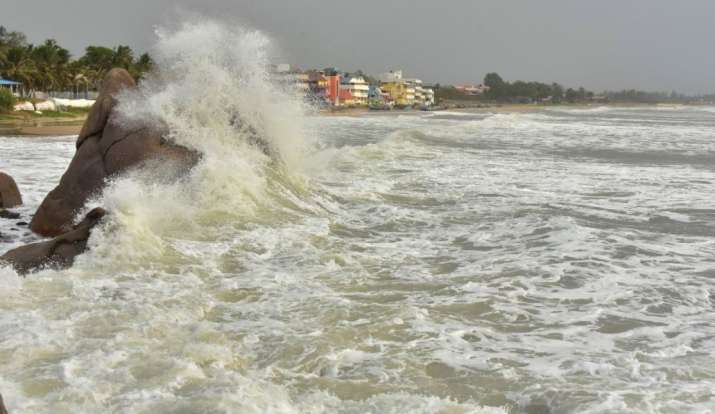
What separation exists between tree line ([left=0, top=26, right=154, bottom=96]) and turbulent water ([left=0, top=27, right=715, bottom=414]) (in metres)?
42.5

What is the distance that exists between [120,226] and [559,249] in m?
5.04

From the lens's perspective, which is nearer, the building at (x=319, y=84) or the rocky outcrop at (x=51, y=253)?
the rocky outcrop at (x=51, y=253)

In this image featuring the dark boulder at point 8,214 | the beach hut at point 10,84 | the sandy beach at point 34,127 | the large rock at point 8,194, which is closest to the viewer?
the dark boulder at point 8,214

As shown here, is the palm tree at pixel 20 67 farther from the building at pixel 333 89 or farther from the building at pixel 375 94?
the building at pixel 375 94

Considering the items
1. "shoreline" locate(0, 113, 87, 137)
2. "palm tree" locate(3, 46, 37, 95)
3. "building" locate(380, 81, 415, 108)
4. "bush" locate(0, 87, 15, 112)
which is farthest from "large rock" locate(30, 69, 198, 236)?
"building" locate(380, 81, 415, 108)

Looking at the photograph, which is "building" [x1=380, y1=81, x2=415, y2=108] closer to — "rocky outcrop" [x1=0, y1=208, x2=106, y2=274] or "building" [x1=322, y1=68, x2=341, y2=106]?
"building" [x1=322, y1=68, x2=341, y2=106]

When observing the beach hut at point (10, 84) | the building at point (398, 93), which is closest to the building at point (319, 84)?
the building at point (398, 93)

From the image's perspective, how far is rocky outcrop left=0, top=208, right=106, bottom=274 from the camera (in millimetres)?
6344

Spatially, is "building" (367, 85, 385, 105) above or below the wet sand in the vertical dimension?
above

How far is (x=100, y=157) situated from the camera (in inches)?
350

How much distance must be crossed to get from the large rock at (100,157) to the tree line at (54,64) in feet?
140

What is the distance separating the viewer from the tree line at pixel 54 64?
188 feet

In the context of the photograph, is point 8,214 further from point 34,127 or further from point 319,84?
point 319,84

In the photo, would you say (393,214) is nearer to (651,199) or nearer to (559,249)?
(559,249)
